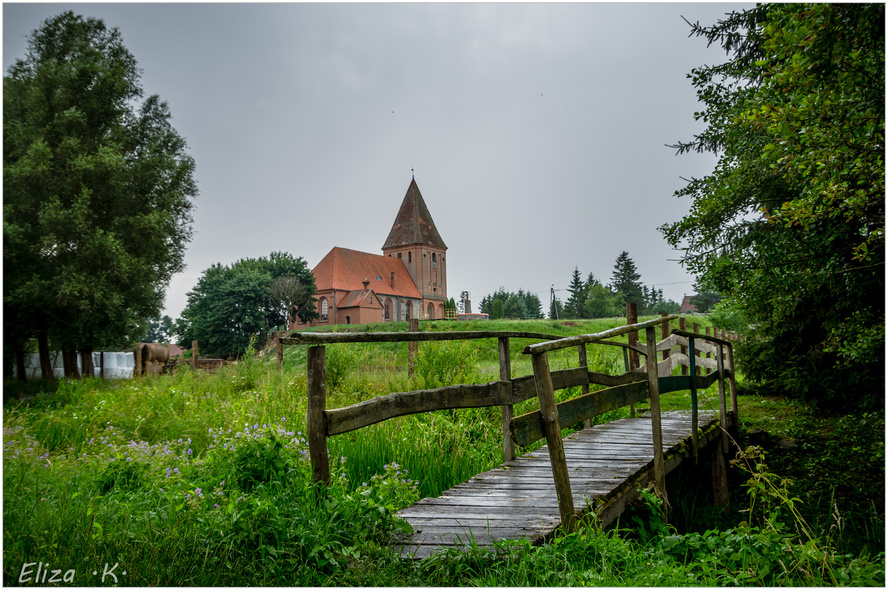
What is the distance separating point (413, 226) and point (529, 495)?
70.0 meters

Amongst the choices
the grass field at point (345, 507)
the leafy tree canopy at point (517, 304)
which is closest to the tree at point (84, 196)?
the grass field at point (345, 507)

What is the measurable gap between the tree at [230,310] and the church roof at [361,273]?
821cm

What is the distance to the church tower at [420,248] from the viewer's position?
237ft

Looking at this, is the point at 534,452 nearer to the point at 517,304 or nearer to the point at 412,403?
the point at 412,403

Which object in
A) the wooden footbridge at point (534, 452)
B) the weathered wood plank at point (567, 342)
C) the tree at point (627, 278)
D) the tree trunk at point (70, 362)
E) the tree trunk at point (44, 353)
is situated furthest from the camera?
the tree at point (627, 278)

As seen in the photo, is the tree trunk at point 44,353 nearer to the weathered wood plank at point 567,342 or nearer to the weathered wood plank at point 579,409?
the weathered wood plank at point 579,409

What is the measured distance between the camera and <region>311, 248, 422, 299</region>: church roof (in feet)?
205

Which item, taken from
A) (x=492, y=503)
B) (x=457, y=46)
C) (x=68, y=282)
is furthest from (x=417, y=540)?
(x=68, y=282)

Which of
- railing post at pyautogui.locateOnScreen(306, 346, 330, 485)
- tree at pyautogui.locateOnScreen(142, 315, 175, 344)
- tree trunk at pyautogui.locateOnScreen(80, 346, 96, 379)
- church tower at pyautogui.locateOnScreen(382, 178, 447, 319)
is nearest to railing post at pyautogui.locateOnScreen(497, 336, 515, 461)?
railing post at pyautogui.locateOnScreen(306, 346, 330, 485)

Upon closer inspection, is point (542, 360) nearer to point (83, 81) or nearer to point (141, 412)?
point (141, 412)

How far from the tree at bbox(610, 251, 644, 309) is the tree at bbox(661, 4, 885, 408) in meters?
72.0

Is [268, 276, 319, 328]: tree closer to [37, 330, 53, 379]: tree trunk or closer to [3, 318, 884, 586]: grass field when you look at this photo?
[37, 330, 53, 379]: tree trunk

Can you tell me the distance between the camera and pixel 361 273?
6550 centimetres

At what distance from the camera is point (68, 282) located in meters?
15.0
